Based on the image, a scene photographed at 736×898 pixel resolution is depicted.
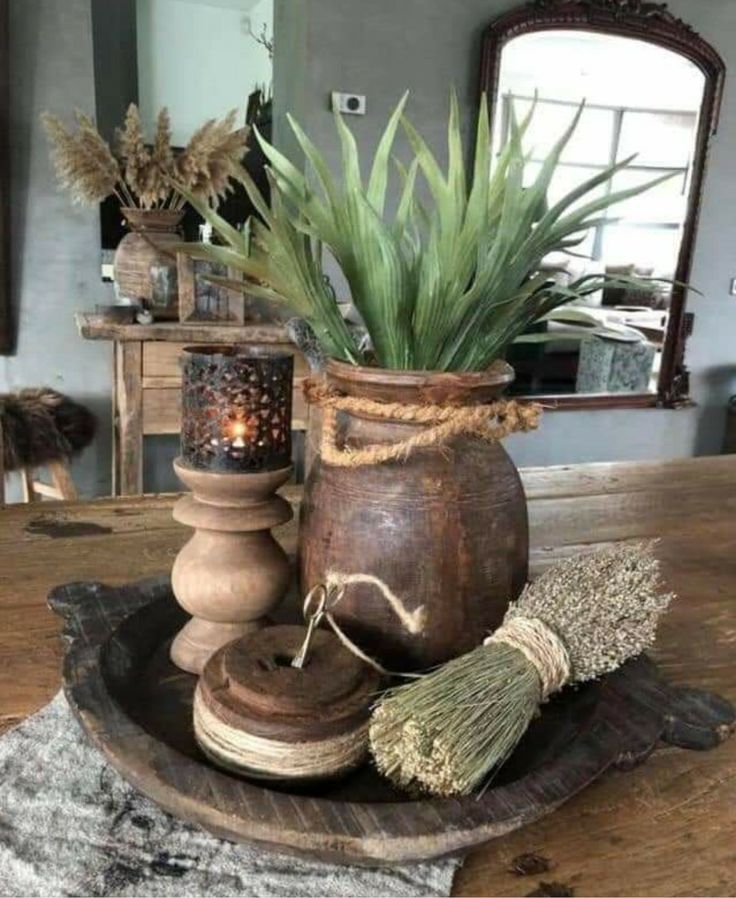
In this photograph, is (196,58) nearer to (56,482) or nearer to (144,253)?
(144,253)

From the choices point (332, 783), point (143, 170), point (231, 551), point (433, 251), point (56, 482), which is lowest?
point (56, 482)

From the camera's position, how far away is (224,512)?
2.11ft

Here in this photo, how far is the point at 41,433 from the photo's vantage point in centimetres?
203

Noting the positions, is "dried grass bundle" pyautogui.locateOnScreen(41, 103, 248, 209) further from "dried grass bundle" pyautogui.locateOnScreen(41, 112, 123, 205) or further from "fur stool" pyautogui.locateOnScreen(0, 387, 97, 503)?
"fur stool" pyautogui.locateOnScreen(0, 387, 97, 503)

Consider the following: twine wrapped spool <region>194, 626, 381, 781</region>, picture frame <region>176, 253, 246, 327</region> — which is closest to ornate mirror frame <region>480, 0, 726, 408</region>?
picture frame <region>176, 253, 246, 327</region>

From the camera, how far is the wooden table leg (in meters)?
2.01

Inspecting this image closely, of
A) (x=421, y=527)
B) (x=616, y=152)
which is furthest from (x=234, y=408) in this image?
(x=616, y=152)

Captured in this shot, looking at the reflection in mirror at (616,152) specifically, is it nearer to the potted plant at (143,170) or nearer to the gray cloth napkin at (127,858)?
the potted plant at (143,170)

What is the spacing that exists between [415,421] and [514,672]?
194 mm

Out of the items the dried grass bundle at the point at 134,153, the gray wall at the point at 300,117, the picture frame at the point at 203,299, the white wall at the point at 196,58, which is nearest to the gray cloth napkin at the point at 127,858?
the picture frame at the point at 203,299

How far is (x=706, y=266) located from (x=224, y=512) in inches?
123

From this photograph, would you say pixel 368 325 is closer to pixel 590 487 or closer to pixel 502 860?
pixel 502 860

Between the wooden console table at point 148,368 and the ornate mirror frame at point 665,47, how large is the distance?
116 cm

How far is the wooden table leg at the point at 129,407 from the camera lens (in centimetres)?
201
